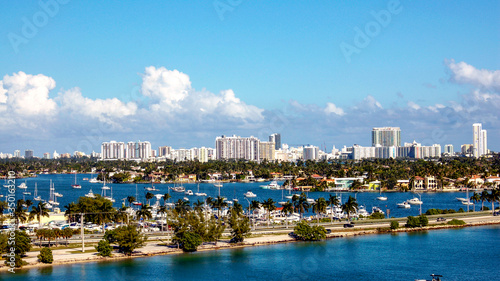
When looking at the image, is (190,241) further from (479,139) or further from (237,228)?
(479,139)

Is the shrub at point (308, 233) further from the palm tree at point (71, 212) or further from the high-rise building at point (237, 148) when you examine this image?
the high-rise building at point (237, 148)

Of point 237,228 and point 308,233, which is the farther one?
point 308,233

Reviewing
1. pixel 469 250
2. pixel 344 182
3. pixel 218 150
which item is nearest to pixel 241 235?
pixel 469 250

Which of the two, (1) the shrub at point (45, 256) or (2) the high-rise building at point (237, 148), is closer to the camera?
(1) the shrub at point (45, 256)

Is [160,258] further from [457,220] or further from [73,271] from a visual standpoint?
[457,220]

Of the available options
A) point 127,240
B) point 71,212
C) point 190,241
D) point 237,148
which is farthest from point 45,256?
point 237,148

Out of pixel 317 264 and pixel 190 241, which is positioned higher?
pixel 190 241

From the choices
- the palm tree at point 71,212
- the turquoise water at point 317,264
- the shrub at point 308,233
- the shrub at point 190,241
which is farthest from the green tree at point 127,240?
the palm tree at point 71,212

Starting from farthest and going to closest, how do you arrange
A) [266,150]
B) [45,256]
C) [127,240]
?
[266,150] → [127,240] → [45,256]
